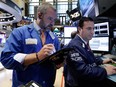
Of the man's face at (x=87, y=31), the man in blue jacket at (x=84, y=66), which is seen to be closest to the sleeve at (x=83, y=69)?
the man in blue jacket at (x=84, y=66)

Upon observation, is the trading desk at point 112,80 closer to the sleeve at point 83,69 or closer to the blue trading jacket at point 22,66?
the sleeve at point 83,69

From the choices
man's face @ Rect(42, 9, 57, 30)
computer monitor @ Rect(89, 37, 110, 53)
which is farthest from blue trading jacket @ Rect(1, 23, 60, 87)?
computer monitor @ Rect(89, 37, 110, 53)

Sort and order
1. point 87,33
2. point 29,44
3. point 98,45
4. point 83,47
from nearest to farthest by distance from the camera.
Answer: point 29,44
point 83,47
point 87,33
point 98,45

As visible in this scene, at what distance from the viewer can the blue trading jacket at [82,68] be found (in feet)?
7.32

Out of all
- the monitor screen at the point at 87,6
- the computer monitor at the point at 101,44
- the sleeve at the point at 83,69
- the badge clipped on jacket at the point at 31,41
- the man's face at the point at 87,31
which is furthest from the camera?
the monitor screen at the point at 87,6

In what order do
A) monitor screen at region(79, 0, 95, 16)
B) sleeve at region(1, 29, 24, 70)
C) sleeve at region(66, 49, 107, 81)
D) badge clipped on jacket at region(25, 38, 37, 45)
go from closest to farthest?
sleeve at region(1, 29, 24, 70)
badge clipped on jacket at region(25, 38, 37, 45)
sleeve at region(66, 49, 107, 81)
monitor screen at region(79, 0, 95, 16)

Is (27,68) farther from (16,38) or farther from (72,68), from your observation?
(72,68)

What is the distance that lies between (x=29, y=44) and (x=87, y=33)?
839mm

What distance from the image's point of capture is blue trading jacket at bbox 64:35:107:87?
2232 millimetres

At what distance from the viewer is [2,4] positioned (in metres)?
2.10

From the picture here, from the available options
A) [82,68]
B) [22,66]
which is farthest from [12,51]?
[82,68]

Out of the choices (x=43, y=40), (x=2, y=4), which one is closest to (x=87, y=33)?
(x=43, y=40)

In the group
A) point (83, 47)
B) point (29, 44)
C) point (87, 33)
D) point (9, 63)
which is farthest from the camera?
point (87, 33)

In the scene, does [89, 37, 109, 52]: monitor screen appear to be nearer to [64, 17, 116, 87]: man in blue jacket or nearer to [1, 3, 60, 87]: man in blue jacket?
[64, 17, 116, 87]: man in blue jacket
